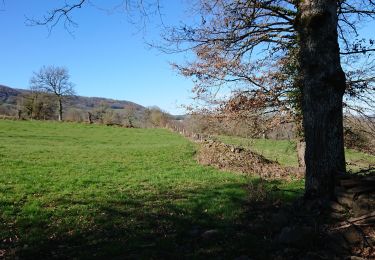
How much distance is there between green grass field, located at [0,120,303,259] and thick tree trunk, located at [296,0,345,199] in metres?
1.57

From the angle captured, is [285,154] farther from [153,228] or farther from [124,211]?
[153,228]

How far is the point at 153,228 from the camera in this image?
Answer: 7367mm

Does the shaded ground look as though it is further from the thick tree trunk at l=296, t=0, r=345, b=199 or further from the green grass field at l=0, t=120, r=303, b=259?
the thick tree trunk at l=296, t=0, r=345, b=199

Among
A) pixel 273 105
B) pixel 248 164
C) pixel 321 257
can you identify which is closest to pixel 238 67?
pixel 273 105

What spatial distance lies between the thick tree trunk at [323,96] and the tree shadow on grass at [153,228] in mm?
1222

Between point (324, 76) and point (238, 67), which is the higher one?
point (238, 67)

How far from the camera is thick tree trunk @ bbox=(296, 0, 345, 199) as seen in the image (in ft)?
22.1

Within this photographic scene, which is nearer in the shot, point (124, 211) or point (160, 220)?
point (160, 220)

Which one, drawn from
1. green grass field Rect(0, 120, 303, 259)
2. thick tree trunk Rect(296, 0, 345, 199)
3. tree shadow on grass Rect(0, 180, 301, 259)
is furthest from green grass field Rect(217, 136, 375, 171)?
thick tree trunk Rect(296, 0, 345, 199)

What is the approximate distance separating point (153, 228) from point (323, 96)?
158 inches

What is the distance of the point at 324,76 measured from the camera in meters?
6.72

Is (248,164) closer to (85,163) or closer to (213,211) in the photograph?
(85,163)

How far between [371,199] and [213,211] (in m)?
3.68

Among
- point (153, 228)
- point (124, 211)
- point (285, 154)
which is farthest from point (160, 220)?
point (285, 154)
